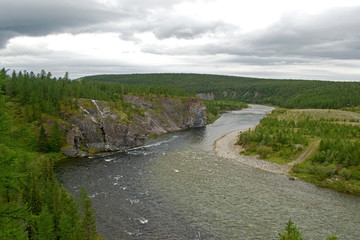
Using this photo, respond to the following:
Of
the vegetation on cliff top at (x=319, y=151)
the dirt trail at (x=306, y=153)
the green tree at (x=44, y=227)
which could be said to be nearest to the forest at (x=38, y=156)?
the green tree at (x=44, y=227)

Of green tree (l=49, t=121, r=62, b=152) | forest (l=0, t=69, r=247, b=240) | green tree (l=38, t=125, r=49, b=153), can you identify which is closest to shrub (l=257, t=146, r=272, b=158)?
forest (l=0, t=69, r=247, b=240)

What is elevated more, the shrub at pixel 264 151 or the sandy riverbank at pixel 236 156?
the shrub at pixel 264 151

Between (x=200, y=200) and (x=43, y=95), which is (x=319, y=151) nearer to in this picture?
(x=200, y=200)

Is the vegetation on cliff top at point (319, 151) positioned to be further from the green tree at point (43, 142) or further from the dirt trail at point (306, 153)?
the green tree at point (43, 142)

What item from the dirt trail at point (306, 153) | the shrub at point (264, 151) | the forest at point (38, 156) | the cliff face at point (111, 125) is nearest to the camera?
the forest at point (38, 156)

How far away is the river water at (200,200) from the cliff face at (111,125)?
8.83 meters

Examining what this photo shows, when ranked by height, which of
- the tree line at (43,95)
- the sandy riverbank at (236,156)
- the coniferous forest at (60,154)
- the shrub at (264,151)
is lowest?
the sandy riverbank at (236,156)

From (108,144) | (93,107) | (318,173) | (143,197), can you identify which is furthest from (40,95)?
(318,173)

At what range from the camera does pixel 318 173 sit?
5659cm

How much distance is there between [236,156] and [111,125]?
39.8m

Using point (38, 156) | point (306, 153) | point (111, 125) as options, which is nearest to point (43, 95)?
point (111, 125)

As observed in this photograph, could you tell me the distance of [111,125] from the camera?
8488 cm

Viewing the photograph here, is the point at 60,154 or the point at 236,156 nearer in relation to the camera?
the point at 60,154

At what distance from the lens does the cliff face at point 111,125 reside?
7681cm
